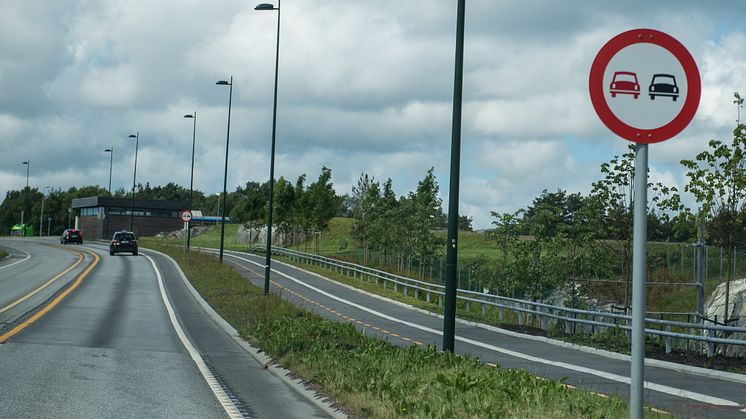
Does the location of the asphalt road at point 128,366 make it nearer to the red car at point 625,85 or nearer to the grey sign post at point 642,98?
the grey sign post at point 642,98

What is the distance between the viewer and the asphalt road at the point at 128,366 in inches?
418

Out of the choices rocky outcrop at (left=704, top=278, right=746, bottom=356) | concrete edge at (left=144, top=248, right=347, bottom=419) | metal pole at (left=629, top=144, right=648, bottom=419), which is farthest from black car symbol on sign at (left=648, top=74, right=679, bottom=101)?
rocky outcrop at (left=704, top=278, right=746, bottom=356)

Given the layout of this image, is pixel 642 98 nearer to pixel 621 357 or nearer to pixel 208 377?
pixel 208 377

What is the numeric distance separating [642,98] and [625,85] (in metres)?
0.13

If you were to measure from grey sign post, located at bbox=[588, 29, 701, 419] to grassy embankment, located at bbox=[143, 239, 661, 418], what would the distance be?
3.69 meters

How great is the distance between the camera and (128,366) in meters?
14.5

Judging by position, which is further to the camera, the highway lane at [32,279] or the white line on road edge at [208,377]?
the highway lane at [32,279]

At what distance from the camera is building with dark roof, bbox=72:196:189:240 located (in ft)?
435

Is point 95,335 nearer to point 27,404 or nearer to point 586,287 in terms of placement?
point 27,404

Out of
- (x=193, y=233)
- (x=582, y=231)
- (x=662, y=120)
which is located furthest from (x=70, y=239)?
(x=662, y=120)

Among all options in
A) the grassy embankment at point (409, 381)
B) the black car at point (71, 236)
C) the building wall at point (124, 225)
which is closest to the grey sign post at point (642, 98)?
the grassy embankment at point (409, 381)

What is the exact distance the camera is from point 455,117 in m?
15.2

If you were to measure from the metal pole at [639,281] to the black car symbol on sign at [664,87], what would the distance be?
32cm

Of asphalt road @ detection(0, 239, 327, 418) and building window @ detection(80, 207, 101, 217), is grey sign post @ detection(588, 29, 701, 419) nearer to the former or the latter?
asphalt road @ detection(0, 239, 327, 418)
